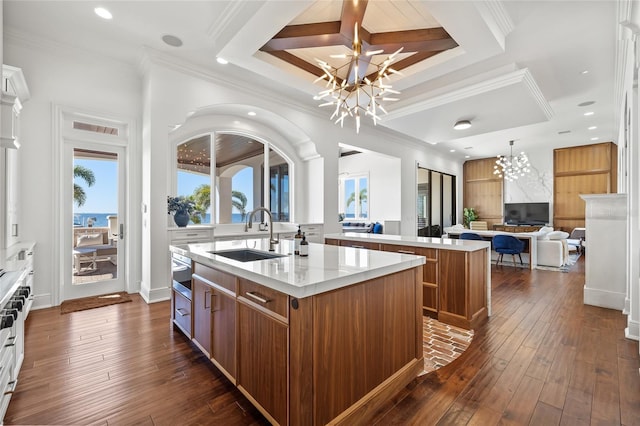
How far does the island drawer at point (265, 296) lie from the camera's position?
1.48 m

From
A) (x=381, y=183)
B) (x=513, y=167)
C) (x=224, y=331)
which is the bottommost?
(x=224, y=331)

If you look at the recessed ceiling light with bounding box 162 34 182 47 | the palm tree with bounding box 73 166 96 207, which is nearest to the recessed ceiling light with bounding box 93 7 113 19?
the recessed ceiling light with bounding box 162 34 182 47

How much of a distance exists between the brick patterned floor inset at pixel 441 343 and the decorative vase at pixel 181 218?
3487mm

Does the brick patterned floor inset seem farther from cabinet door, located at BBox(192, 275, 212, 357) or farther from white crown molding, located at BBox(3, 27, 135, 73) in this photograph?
white crown molding, located at BBox(3, 27, 135, 73)

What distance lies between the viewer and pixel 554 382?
208cm

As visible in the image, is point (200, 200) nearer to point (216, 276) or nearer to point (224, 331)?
point (216, 276)

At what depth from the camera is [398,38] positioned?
3191 mm

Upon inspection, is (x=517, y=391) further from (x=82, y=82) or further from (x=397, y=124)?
(x=82, y=82)

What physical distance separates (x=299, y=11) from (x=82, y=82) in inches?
124

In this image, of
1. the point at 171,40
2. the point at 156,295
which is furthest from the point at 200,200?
the point at 171,40

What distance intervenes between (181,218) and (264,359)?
128 inches

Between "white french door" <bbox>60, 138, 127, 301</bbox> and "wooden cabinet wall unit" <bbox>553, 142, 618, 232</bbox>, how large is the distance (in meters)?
11.4

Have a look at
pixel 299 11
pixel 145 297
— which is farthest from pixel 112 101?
pixel 299 11

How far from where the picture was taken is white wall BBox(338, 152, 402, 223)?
7.98 m
